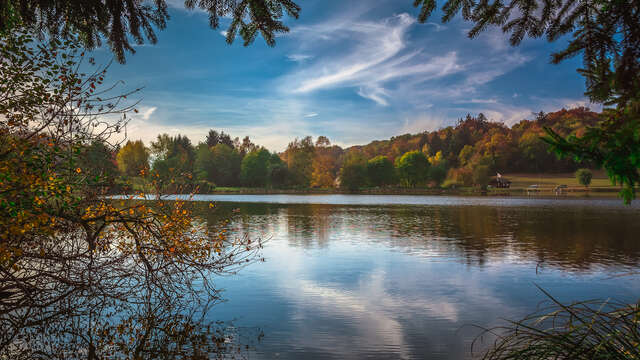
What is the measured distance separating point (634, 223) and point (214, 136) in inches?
5208

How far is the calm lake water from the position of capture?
686 cm

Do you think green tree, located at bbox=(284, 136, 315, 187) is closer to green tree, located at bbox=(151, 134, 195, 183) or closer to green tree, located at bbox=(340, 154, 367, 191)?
green tree, located at bbox=(340, 154, 367, 191)

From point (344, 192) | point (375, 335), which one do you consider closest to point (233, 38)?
point (375, 335)

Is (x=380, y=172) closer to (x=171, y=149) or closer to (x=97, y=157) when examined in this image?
(x=171, y=149)

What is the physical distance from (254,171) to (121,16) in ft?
356

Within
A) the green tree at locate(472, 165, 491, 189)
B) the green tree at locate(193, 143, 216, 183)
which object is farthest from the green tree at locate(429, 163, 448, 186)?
the green tree at locate(193, 143, 216, 183)

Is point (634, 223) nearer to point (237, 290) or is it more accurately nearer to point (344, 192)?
point (237, 290)

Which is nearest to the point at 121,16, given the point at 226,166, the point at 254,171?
the point at 254,171

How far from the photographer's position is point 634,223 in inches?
1013

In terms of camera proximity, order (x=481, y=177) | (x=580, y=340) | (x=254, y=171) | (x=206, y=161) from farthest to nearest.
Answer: (x=206, y=161)
(x=254, y=171)
(x=481, y=177)
(x=580, y=340)

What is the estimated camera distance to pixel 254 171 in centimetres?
11319

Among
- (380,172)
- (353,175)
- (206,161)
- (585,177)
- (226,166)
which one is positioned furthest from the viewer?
(226,166)

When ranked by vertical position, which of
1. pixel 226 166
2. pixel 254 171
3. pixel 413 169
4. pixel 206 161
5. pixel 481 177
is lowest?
pixel 481 177

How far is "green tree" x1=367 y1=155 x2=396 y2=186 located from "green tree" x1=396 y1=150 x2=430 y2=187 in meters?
3.14
